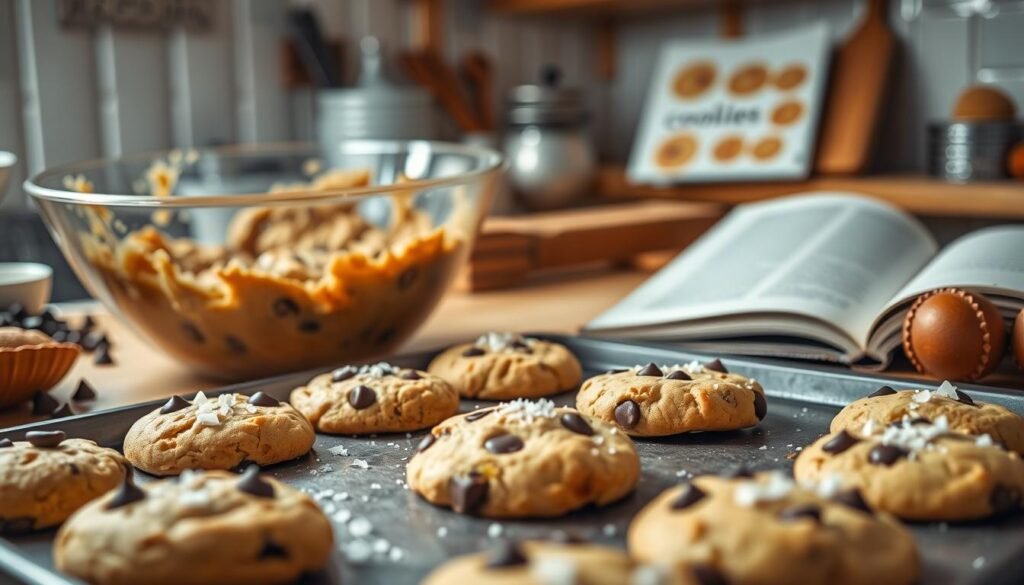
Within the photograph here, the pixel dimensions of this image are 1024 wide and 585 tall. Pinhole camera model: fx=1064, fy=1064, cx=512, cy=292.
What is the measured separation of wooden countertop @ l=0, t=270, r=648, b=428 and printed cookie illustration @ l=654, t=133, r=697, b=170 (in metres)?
0.51

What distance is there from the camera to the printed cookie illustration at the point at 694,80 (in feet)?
8.23

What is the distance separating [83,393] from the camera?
1.16 metres

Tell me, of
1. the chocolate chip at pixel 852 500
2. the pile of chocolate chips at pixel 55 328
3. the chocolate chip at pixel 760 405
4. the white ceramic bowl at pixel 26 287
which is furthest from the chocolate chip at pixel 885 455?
the white ceramic bowl at pixel 26 287

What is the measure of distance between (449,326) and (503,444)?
0.70 m

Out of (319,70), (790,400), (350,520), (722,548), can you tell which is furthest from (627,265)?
Answer: (722,548)

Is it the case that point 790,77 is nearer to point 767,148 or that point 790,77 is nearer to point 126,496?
point 767,148

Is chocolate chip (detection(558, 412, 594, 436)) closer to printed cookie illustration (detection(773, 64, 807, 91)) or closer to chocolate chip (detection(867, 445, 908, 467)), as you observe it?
chocolate chip (detection(867, 445, 908, 467))

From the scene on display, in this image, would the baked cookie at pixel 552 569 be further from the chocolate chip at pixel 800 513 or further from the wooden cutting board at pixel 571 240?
the wooden cutting board at pixel 571 240

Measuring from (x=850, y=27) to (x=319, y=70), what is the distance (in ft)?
4.02

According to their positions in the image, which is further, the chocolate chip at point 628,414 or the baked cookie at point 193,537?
the chocolate chip at point 628,414

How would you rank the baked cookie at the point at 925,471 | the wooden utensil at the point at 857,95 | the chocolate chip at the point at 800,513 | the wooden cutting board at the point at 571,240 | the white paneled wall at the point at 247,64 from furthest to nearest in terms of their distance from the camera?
1. the wooden utensil at the point at 857,95
2. the white paneled wall at the point at 247,64
3. the wooden cutting board at the point at 571,240
4. the baked cookie at the point at 925,471
5. the chocolate chip at the point at 800,513

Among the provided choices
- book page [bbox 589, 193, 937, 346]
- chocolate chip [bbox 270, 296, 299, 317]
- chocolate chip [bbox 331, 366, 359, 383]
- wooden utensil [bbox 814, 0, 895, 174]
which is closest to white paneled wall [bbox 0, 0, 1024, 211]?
wooden utensil [bbox 814, 0, 895, 174]

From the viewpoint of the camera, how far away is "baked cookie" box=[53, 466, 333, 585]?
662 millimetres

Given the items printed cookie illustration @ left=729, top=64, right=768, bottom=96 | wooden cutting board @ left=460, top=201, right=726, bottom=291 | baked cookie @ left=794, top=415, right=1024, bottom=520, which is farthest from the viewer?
printed cookie illustration @ left=729, top=64, right=768, bottom=96
